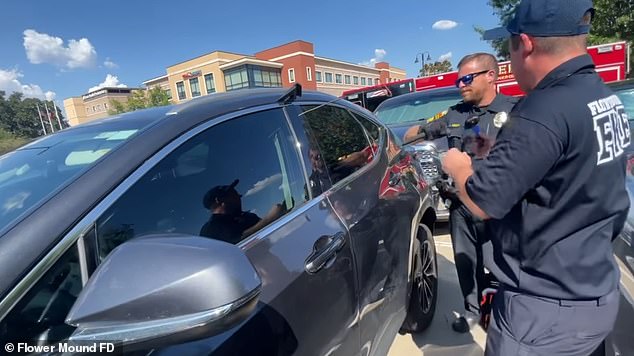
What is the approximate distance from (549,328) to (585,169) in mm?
562

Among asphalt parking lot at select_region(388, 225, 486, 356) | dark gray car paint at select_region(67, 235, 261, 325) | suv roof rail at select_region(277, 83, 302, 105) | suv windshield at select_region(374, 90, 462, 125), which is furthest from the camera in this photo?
suv windshield at select_region(374, 90, 462, 125)

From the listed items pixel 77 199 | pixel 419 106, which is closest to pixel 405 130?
pixel 419 106

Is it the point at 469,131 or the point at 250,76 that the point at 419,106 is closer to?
the point at 469,131

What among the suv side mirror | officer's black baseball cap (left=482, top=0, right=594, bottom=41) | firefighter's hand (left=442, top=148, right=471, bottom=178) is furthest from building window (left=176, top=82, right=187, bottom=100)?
the suv side mirror

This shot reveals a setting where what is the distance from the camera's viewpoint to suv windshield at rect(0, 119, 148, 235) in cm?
108

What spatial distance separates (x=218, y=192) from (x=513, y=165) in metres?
0.95

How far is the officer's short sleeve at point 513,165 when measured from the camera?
1073 mm

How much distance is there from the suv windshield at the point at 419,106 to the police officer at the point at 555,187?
161 inches

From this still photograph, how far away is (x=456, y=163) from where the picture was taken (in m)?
1.29

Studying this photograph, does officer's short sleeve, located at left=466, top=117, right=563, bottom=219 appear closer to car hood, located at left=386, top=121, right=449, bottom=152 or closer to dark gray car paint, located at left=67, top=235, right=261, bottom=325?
dark gray car paint, located at left=67, top=235, right=261, bottom=325

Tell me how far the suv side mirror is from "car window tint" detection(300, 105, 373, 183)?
1.00 m

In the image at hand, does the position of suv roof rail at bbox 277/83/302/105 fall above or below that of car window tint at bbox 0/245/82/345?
above

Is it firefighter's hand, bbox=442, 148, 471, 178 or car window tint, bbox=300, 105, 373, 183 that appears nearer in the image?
firefighter's hand, bbox=442, 148, 471, 178

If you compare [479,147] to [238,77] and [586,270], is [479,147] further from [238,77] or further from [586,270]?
[238,77]
